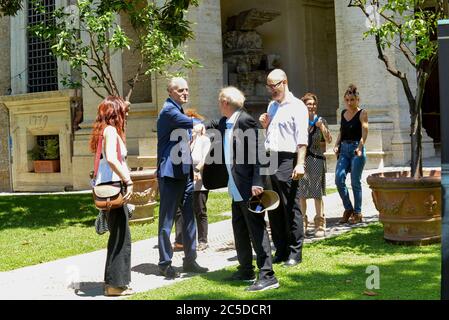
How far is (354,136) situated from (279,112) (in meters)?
2.76

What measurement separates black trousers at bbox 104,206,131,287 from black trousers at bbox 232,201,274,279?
1054mm

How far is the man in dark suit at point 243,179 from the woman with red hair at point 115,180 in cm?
93

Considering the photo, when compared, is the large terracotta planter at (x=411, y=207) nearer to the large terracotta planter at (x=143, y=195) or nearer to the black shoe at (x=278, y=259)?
the black shoe at (x=278, y=259)

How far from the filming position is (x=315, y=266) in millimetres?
6594

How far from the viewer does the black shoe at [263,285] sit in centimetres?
570

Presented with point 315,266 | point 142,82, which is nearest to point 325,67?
point 142,82

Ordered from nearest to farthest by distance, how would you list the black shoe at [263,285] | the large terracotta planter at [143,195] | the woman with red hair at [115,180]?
1. the black shoe at [263,285]
2. the woman with red hair at [115,180]
3. the large terracotta planter at [143,195]

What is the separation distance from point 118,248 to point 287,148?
203 cm

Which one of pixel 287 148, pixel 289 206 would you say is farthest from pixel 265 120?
pixel 289 206

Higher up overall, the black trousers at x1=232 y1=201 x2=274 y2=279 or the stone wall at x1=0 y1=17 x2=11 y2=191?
the stone wall at x1=0 y1=17 x2=11 y2=191

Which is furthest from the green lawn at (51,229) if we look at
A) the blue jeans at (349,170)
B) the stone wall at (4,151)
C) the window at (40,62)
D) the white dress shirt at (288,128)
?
the stone wall at (4,151)

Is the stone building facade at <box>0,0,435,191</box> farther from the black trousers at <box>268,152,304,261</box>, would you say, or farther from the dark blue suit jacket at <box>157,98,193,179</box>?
the dark blue suit jacket at <box>157,98,193,179</box>

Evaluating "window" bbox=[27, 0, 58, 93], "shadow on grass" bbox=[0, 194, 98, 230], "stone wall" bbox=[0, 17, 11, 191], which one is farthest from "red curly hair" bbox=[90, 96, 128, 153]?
"stone wall" bbox=[0, 17, 11, 191]

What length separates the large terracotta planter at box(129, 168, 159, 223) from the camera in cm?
1024
